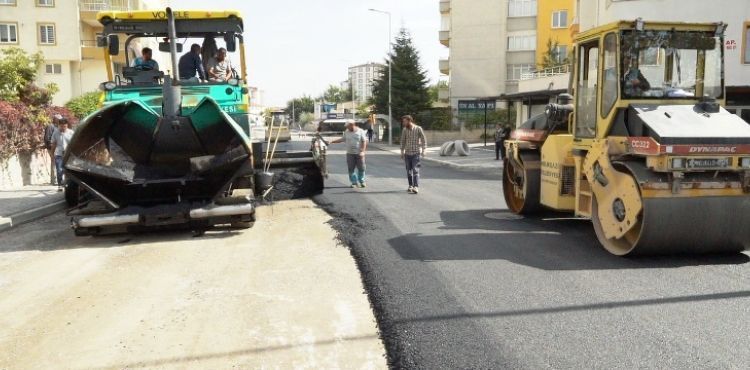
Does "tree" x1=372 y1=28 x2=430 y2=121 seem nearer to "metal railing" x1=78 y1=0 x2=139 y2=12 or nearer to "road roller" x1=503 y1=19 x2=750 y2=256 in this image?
"metal railing" x1=78 y1=0 x2=139 y2=12

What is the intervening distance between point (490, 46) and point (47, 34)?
97.1 feet

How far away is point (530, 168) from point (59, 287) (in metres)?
6.07

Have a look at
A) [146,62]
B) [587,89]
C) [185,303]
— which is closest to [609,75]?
[587,89]

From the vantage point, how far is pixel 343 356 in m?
3.89

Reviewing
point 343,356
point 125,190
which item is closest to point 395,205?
point 125,190

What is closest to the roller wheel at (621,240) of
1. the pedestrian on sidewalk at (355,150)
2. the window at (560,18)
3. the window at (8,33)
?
the pedestrian on sidewalk at (355,150)

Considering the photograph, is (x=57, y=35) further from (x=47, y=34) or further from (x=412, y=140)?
(x=412, y=140)

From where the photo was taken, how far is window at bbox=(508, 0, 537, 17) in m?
46.4

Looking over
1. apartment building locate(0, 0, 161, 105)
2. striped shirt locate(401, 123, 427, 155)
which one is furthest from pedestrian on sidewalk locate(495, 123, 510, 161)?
apartment building locate(0, 0, 161, 105)

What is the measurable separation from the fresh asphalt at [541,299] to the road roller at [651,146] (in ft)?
1.09

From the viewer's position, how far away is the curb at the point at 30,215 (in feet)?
28.9

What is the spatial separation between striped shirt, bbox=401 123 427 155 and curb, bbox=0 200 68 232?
6.10 m

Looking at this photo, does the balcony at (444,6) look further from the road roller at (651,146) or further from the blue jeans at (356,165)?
the road roller at (651,146)

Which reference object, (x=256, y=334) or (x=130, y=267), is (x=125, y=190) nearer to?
(x=130, y=267)
